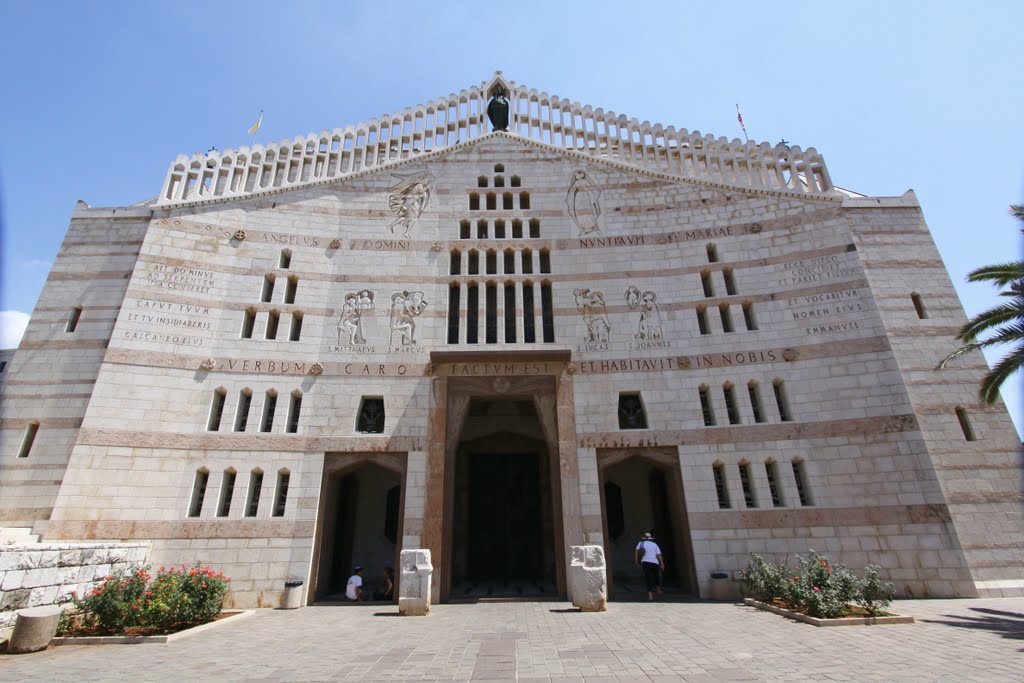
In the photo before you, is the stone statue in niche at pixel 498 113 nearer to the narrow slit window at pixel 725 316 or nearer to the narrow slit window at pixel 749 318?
the narrow slit window at pixel 725 316

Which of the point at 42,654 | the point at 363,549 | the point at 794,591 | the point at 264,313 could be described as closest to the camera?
the point at 42,654

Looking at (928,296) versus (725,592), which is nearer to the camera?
(725,592)

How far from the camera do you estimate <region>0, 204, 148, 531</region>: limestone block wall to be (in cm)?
1509

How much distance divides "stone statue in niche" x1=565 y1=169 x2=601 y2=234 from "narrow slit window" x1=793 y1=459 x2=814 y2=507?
37.0 ft

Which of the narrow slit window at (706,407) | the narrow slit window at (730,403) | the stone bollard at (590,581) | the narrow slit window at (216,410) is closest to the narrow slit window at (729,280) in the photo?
the narrow slit window at (730,403)

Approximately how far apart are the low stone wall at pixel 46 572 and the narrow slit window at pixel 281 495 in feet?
13.4

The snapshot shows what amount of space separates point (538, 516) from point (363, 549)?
7.24 meters

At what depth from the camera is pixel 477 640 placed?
30.1 feet

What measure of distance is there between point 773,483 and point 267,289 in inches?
770

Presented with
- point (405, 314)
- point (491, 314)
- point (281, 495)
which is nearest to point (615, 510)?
point (491, 314)

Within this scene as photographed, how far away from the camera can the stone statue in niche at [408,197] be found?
20094 millimetres

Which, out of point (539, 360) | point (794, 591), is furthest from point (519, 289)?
point (794, 591)

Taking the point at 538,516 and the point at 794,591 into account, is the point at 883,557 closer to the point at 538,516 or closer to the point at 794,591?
the point at 794,591

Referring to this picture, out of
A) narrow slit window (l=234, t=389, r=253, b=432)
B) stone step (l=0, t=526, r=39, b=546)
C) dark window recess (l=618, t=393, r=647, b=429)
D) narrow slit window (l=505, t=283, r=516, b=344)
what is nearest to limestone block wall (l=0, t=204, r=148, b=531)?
stone step (l=0, t=526, r=39, b=546)
